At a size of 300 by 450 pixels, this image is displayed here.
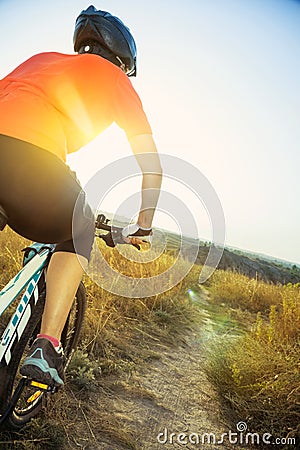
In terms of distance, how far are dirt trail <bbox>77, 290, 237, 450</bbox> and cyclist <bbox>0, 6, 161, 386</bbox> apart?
1.04 m

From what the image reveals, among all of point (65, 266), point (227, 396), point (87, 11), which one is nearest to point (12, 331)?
point (65, 266)

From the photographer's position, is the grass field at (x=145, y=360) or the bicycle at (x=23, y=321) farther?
the grass field at (x=145, y=360)

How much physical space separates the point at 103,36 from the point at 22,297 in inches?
Result: 59.8

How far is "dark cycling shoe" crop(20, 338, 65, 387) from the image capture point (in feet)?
5.16

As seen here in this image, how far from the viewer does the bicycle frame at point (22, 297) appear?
1.67 meters

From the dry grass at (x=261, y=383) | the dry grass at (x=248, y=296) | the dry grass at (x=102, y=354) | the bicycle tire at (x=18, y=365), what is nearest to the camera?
the bicycle tire at (x=18, y=365)

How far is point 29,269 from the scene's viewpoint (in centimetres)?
188

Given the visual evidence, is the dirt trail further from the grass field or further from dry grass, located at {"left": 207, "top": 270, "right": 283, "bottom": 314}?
dry grass, located at {"left": 207, "top": 270, "right": 283, "bottom": 314}

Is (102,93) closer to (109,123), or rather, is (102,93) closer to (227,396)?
(109,123)

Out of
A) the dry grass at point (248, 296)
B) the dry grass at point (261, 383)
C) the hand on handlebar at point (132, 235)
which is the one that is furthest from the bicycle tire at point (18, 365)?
the dry grass at point (248, 296)

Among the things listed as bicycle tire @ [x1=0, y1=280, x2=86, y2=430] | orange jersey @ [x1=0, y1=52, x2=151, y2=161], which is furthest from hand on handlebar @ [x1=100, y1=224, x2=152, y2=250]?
bicycle tire @ [x1=0, y1=280, x2=86, y2=430]

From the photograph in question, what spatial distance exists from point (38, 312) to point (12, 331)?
23 centimetres

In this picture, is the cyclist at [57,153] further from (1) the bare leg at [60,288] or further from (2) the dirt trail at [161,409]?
(2) the dirt trail at [161,409]

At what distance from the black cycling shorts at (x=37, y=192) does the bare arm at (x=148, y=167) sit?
0.94ft
